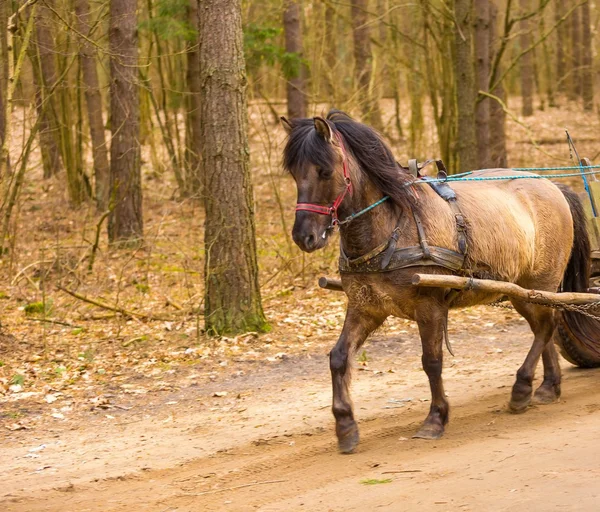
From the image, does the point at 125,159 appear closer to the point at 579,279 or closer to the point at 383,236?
the point at 579,279

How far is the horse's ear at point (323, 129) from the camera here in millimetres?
5545

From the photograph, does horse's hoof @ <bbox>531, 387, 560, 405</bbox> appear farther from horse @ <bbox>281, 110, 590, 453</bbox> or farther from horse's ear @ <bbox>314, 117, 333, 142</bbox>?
horse's ear @ <bbox>314, 117, 333, 142</bbox>

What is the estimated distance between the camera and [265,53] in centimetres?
1681

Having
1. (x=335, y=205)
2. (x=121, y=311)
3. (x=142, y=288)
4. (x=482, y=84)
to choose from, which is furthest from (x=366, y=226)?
(x=482, y=84)

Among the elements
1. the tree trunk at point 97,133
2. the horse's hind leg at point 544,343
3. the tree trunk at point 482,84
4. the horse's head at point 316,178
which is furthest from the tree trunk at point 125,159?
the horse's head at point 316,178

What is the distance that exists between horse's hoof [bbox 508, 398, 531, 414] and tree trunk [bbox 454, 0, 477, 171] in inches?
318

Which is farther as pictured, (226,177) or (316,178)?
(226,177)

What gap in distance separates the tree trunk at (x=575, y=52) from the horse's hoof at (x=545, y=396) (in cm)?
2313

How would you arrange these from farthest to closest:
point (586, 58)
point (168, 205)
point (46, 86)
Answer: point (586, 58) < point (168, 205) < point (46, 86)

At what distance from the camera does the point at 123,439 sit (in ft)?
22.1

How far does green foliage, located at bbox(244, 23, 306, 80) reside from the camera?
16.4 meters

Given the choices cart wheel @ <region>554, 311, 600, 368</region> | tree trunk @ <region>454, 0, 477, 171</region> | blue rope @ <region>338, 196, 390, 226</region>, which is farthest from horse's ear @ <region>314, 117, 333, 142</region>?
tree trunk @ <region>454, 0, 477, 171</region>

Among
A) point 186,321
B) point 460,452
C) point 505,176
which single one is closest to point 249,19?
point 186,321

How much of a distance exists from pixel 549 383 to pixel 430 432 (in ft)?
5.27
